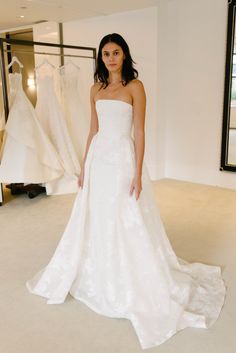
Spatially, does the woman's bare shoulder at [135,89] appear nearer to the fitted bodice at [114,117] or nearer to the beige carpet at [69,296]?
the fitted bodice at [114,117]

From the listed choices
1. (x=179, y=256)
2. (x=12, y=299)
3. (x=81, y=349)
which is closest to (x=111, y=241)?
(x=81, y=349)

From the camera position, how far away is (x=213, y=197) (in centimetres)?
434

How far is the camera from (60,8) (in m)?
4.62

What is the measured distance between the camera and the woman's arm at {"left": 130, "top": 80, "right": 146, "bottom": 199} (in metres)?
Result: 1.93

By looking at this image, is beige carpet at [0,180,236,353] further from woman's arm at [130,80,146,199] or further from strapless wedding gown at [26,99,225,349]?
woman's arm at [130,80,146,199]

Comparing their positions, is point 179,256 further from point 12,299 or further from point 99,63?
point 99,63

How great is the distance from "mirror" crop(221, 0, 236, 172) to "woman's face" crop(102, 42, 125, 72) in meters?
2.91

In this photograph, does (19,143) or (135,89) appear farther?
(19,143)

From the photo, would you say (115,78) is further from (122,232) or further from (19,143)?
(19,143)

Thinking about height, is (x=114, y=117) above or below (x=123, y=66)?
below

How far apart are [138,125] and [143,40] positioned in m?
3.29

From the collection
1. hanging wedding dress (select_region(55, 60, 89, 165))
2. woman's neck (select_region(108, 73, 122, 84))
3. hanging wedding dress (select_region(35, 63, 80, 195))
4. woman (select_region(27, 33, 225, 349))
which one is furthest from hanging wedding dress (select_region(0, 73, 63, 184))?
woman's neck (select_region(108, 73, 122, 84))

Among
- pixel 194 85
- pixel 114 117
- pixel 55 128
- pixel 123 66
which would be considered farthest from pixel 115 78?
pixel 194 85

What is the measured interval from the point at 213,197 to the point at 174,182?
82 centimetres
